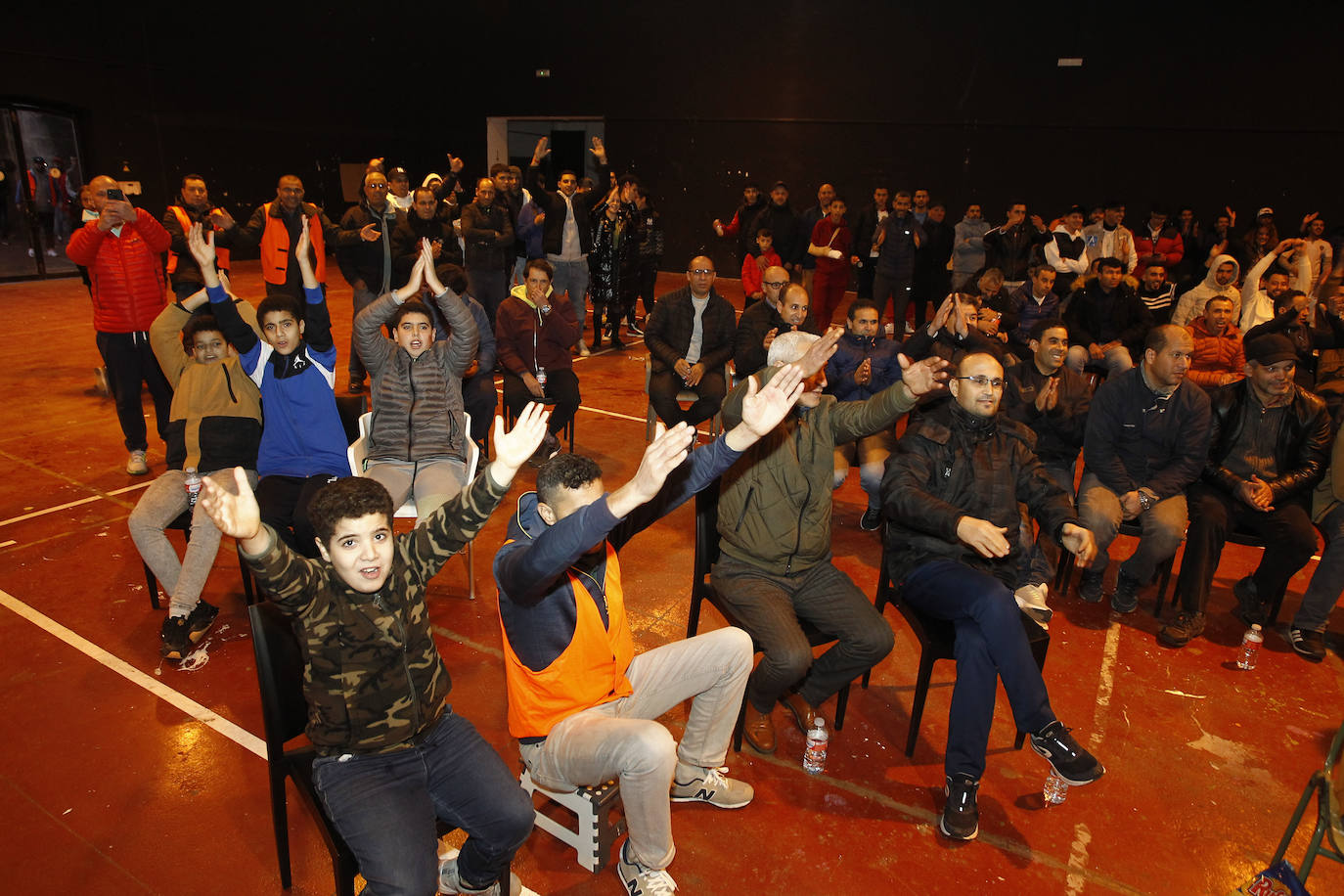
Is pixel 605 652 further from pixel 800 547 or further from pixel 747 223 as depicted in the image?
pixel 747 223

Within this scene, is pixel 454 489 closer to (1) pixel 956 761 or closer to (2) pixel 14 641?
(2) pixel 14 641

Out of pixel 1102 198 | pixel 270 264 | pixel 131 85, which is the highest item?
pixel 131 85

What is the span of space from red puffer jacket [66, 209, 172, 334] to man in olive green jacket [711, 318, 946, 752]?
4580 mm

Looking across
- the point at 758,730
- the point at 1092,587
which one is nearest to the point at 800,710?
the point at 758,730

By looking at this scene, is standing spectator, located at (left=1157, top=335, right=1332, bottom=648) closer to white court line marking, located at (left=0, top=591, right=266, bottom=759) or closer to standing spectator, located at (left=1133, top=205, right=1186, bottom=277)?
white court line marking, located at (left=0, top=591, right=266, bottom=759)

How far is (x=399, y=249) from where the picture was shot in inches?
293

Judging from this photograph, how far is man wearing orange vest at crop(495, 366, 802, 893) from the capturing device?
2.25 metres

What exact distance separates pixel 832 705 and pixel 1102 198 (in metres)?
12.0

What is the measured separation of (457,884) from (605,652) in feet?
2.66

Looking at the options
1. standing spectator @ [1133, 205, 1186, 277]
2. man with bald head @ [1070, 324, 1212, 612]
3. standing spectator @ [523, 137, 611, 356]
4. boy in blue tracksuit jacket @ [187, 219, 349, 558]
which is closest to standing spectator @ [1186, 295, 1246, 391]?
man with bald head @ [1070, 324, 1212, 612]

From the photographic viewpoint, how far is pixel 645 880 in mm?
2539

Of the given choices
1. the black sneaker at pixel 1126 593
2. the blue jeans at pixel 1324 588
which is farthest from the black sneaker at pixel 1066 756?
the blue jeans at pixel 1324 588

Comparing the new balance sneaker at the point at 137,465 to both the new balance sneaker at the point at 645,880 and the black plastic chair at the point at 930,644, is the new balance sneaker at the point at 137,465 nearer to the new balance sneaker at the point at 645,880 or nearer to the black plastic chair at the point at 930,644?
Result: the new balance sneaker at the point at 645,880

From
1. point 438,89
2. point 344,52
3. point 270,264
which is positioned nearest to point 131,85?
point 344,52
